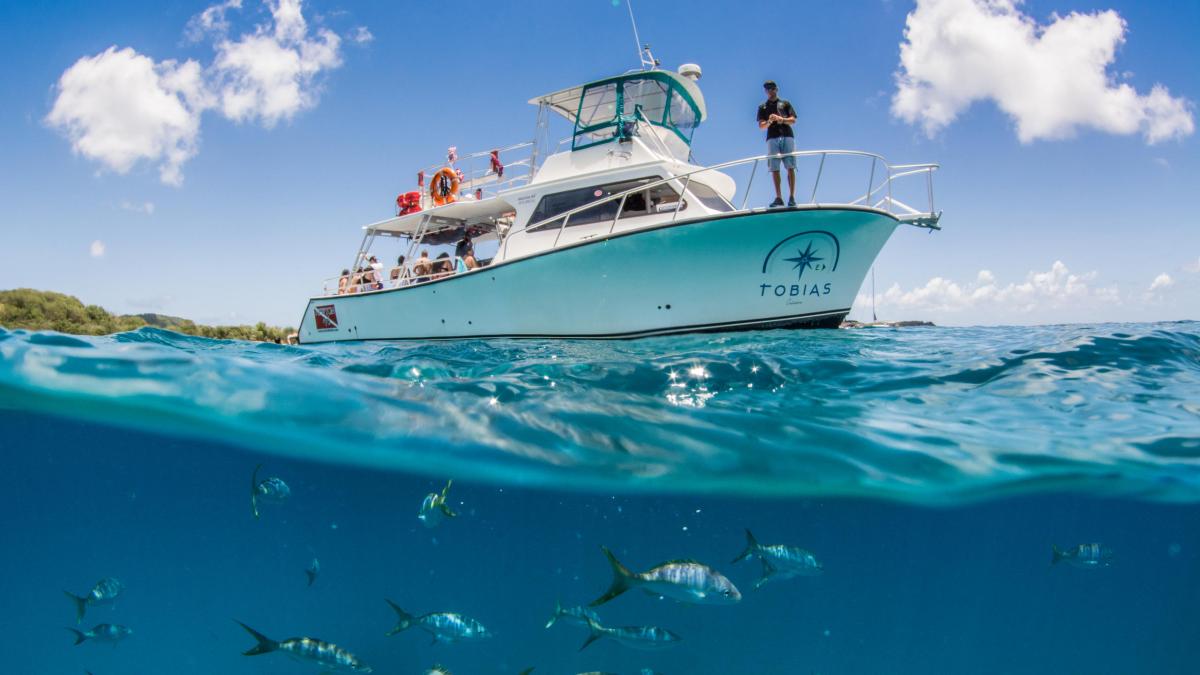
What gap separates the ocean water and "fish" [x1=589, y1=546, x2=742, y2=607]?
0.16 m

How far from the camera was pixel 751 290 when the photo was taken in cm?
943

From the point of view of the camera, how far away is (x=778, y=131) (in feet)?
31.5

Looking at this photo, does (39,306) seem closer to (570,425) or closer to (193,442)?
(193,442)

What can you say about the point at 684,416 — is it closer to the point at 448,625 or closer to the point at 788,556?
the point at 788,556

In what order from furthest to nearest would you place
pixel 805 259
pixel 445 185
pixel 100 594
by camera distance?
pixel 445 185 → pixel 805 259 → pixel 100 594

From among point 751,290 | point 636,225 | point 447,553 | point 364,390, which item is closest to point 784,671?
point 447,553

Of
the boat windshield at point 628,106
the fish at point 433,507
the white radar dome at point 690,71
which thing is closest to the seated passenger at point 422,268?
the boat windshield at point 628,106

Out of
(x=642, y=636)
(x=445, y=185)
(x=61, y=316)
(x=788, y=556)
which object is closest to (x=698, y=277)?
(x=788, y=556)

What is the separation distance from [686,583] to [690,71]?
463 inches

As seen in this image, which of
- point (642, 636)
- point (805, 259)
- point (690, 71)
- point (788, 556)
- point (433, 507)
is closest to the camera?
point (642, 636)

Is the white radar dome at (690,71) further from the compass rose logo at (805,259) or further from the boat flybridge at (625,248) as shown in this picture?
the compass rose logo at (805,259)

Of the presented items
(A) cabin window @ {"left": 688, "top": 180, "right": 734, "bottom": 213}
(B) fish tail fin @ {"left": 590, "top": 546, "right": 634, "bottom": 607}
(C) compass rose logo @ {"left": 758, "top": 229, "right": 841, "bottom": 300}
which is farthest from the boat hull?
(B) fish tail fin @ {"left": 590, "top": 546, "right": 634, "bottom": 607}

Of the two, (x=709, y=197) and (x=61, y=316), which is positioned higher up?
(x=709, y=197)

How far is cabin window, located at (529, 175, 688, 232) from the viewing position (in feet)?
34.9
